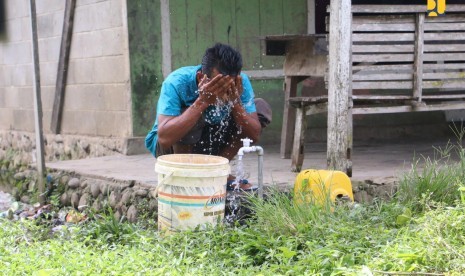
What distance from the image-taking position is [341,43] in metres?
6.20

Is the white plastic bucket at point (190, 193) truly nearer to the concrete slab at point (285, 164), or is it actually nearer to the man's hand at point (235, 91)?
the man's hand at point (235, 91)

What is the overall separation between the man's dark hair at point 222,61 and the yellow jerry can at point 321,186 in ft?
3.06

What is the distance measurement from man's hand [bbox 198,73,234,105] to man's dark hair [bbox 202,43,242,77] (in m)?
0.17

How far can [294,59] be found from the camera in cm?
742

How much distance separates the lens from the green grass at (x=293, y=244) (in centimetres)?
414

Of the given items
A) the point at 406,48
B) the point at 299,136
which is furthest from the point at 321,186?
the point at 406,48

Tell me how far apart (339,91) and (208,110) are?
3.80 ft

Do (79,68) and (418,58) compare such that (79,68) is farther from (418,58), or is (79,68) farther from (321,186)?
(321,186)

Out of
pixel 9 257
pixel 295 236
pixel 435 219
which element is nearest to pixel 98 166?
pixel 9 257

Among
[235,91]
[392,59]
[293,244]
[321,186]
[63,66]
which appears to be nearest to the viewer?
[293,244]

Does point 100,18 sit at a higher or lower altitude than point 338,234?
higher

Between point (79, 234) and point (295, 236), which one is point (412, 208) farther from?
point (79, 234)

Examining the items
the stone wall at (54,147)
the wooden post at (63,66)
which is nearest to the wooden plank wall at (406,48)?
the stone wall at (54,147)

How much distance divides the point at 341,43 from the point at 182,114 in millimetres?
1525
